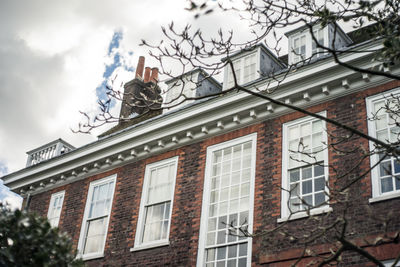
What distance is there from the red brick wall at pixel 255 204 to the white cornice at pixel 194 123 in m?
0.19

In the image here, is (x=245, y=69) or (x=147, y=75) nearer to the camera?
(x=245, y=69)

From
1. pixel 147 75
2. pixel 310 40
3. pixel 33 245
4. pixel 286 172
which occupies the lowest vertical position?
pixel 33 245

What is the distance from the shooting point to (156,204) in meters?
13.5

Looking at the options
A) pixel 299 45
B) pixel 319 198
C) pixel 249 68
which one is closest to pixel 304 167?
pixel 319 198

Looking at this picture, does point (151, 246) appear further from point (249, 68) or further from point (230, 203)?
point (249, 68)

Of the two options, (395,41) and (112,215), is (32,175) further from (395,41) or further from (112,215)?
→ (395,41)

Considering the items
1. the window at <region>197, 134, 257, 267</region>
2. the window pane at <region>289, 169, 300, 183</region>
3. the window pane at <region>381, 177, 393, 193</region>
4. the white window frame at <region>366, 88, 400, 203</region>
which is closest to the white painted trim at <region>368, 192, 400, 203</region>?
the white window frame at <region>366, 88, 400, 203</region>

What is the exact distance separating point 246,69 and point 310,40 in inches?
76.5

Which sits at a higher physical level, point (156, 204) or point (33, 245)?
point (156, 204)

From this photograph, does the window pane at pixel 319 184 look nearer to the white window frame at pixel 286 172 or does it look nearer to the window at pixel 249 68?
the white window frame at pixel 286 172

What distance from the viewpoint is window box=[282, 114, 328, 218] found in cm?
1065

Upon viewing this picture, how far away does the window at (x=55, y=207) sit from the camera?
16144mm

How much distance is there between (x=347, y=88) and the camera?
1110cm


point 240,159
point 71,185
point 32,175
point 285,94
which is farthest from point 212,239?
point 32,175
